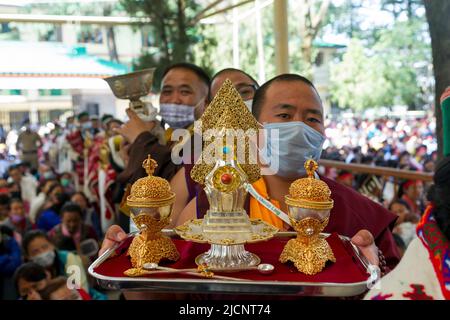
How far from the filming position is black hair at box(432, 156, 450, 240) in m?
1.02

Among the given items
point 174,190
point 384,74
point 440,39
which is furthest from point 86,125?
point 384,74

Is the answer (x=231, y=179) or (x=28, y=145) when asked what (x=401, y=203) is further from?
(x=28, y=145)

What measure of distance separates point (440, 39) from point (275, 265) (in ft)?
4.13

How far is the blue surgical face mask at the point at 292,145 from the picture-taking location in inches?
54.6

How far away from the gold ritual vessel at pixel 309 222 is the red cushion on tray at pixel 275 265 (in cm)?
2

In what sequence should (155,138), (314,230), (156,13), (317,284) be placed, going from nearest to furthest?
1. (317,284)
2. (314,230)
3. (155,138)
4. (156,13)

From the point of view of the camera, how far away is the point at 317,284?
103 centimetres

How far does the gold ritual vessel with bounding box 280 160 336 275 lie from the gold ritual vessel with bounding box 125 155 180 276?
31 cm

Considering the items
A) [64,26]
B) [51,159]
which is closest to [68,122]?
[51,159]

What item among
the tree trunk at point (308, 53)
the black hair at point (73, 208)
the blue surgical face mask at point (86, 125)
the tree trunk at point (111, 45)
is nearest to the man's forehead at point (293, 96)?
the tree trunk at point (308, 53)

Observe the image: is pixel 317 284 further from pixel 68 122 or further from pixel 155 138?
pixel 68 122

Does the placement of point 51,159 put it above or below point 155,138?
below

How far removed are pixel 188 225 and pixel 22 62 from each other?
3.48ft

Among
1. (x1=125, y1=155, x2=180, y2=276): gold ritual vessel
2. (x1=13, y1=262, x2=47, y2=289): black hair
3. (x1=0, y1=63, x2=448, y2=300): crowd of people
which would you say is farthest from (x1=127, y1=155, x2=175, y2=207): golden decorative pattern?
(x1=13, y1=262, x2=47, y2=289): black hair
